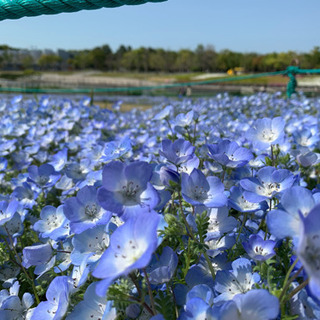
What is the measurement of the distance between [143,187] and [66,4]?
1.05 m

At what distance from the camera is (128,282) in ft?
2.82

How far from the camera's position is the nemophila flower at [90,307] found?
86 centimetres

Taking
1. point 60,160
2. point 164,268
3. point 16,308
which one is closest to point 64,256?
point 16,308

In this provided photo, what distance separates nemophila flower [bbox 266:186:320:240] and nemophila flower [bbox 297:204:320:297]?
7 cm

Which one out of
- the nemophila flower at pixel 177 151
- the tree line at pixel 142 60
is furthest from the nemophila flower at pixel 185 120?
the tree line at pixel 142 60

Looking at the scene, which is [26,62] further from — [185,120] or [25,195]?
[185,120]

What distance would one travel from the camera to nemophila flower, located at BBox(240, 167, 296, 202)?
106cm

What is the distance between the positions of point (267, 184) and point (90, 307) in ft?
2.02

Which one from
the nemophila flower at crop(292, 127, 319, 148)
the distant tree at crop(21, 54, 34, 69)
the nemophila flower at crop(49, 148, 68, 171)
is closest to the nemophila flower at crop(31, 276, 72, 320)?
the nemophila flower at crop(49, 148, 68, 171)

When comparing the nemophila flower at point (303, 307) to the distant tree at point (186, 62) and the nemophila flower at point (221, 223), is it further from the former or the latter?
the distant tree at point (186, 62)

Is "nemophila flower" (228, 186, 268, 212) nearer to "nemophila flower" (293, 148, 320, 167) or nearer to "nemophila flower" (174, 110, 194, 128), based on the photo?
"nemophila flower" (293, 148, 320, 167)

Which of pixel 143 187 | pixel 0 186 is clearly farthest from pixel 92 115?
pixel 143 187

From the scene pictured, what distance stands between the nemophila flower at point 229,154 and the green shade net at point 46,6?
65cm

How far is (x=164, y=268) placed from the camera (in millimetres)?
865
